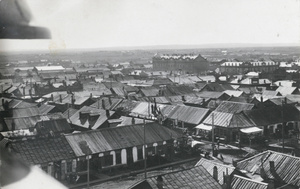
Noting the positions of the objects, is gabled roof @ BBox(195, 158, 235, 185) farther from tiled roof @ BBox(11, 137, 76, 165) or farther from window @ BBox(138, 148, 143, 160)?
tiled roof @ BBox(11, 137, 76, 165)

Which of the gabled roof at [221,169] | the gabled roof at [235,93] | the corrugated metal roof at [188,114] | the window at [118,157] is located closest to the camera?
the gabled roof at [221,169]

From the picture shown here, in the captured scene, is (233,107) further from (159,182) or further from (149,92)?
(159,182)

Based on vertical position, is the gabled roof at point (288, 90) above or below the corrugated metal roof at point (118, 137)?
below

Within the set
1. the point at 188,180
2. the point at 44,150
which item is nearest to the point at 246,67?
the point at 44,150

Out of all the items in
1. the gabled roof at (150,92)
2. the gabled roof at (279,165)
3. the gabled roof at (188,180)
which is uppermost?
the gabled roof at (188,180)

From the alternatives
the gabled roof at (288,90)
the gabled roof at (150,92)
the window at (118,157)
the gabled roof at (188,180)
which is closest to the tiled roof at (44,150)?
the window at (118,157)

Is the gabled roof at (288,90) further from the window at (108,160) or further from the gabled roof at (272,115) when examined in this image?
the window at (108,160)

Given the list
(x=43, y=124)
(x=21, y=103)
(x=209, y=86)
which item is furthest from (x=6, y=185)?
(x=209, y=86)

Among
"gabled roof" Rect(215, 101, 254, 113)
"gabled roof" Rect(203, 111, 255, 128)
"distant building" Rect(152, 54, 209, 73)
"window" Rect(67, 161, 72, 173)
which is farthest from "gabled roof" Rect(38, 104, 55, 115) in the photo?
"distant building" Rect(152, 54, 209, 73)
